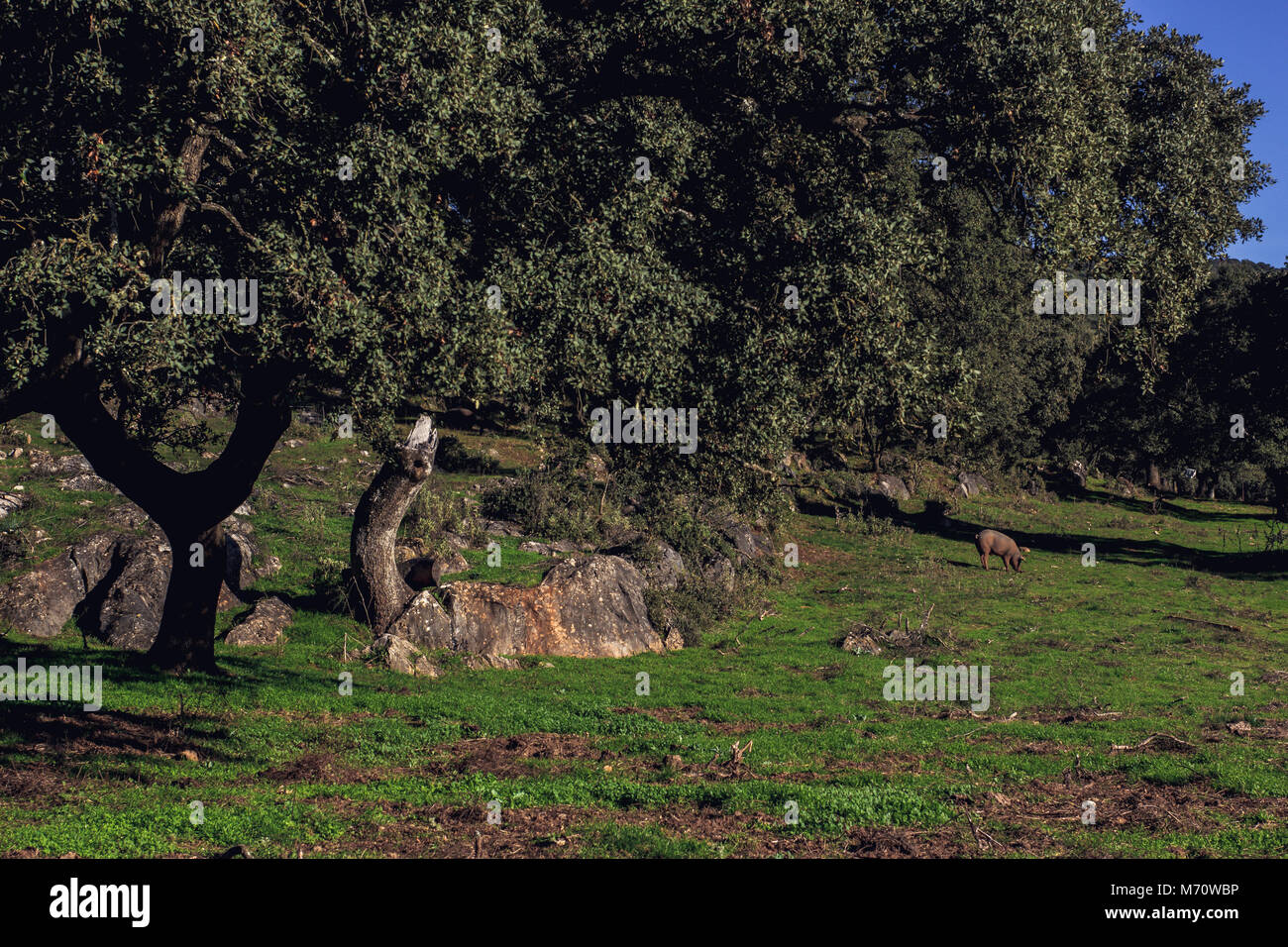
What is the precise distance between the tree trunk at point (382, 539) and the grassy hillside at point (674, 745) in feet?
3.06

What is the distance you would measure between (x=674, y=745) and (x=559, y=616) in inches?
366

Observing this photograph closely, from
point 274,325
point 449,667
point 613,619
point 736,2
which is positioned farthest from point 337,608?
point 736,2

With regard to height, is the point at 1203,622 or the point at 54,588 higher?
the point at 54,588

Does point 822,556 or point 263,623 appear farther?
point 822,556

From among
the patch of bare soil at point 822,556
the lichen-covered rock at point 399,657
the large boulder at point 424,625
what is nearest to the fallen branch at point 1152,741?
the lichen-covered rock at point 399,657

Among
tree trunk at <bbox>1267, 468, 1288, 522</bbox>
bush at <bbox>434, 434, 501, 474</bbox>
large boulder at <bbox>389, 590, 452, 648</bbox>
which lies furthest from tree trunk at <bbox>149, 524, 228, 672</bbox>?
tree trunk at <bbox>1267, 468, 1288, 522</bbox>

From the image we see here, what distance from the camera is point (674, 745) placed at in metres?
18.4

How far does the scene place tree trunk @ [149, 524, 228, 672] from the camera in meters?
21.5

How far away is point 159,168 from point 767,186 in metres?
10.9

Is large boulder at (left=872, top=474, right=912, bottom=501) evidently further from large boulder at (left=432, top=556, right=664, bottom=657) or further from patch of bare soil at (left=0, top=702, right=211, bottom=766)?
patch of bare soil at (left=0, top=702, right=211, bottom=766)

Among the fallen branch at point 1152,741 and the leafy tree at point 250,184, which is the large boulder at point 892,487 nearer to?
the fallen branch at point 1152,741

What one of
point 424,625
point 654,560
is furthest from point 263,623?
point 654,560

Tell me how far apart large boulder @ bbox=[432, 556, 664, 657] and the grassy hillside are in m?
0.85

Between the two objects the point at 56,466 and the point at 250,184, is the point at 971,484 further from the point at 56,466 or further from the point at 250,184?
the point at 250,184
